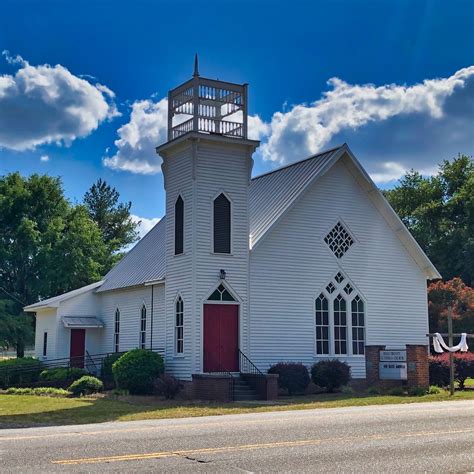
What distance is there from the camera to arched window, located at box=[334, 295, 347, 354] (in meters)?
28.9

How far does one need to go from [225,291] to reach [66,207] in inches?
1194

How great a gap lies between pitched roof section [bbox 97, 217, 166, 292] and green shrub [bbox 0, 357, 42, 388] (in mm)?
4818

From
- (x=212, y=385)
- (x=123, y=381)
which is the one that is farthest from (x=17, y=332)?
(x=212, y=385)

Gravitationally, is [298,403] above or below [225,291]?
below

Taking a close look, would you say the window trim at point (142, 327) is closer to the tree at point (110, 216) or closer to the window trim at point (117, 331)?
the window trim at point (117, 331)

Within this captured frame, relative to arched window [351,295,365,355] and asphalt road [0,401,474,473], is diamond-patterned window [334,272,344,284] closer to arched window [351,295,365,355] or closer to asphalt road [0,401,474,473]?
arched window [351,295,365,355]

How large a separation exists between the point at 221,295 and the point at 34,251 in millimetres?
25837

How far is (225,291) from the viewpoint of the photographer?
86.3 ft

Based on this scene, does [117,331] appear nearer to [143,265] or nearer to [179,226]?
[143,265]

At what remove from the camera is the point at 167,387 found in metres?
24.0

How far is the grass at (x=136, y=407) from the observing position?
56.6ft

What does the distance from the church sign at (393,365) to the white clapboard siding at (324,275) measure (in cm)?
222

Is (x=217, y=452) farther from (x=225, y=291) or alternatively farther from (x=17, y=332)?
(x=17, y=332)

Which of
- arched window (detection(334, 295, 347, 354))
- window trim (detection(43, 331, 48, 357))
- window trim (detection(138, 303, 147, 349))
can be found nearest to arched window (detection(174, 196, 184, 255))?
window trim (detection(138, 303, 147, 349))
